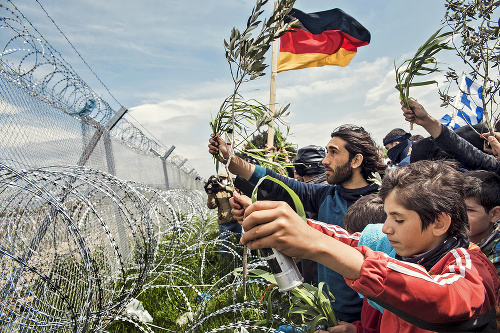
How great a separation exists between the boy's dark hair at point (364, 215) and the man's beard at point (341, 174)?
1.58ft

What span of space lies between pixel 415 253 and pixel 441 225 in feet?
0.50

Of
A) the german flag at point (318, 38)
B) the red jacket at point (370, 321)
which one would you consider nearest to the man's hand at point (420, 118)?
the red jacket at point (370, 321)

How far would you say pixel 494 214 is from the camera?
2219 mm

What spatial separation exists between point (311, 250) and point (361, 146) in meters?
2.08

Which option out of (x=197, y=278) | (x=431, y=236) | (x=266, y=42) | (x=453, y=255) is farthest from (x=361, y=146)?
(x=197, y=278)

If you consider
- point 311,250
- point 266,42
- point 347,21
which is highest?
point 347,21

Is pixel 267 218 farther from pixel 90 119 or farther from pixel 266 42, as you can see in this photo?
pixel 90 119

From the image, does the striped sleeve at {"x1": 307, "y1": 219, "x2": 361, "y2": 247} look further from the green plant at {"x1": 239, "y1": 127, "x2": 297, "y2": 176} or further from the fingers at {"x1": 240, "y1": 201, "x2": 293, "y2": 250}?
the fingers at {"x1": 240, "y1": 201, "x2": 293, "y2": 250}

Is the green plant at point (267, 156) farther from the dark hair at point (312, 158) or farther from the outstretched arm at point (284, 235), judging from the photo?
the dark hair at point (312, 158)

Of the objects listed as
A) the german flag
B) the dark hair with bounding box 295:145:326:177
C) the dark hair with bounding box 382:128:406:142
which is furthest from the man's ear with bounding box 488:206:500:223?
the german flag

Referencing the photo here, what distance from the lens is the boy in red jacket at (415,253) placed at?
0.84 metres

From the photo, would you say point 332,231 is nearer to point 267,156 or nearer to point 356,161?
point 267,156

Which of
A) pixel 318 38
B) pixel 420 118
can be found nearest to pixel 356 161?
pixel 420 118

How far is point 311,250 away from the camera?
0.86 m
